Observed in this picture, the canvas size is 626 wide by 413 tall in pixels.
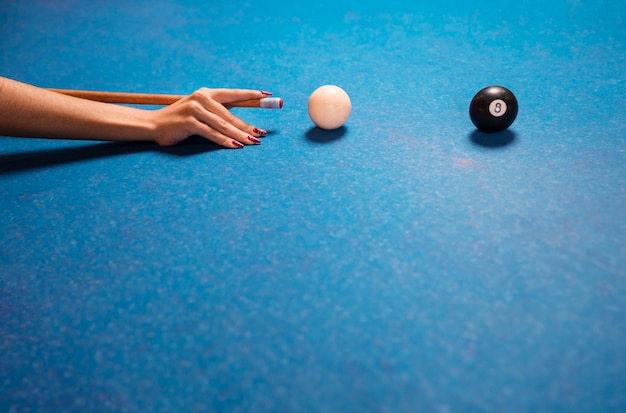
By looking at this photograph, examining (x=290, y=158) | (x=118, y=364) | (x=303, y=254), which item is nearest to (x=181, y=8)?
(x=290, y=158)

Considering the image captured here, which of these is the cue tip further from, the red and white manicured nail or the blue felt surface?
the red and white manicured nail

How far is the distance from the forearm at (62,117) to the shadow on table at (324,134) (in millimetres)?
717

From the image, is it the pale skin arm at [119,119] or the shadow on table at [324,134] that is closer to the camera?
the pale skin arm at [119,119]

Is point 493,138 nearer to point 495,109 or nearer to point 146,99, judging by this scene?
point 495,109

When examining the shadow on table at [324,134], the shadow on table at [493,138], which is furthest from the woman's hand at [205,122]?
the shadow on table at [493,138]

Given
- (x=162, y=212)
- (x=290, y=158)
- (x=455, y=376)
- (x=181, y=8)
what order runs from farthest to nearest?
(x=181, y=8), (x=290, y=158), (x=162, y=212), (x=455, y=376)

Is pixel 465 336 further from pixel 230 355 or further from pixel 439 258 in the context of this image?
pixel 230 355

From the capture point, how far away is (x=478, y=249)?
60.4 inches

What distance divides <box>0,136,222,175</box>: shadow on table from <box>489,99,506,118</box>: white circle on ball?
120 centimetres

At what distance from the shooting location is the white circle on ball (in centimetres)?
212

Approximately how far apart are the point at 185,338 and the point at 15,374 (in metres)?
0.42

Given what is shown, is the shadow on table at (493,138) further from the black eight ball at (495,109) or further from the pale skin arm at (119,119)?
the pale skin arm at (119,119)

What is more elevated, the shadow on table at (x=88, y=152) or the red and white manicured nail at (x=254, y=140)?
the red and white manicured nail at (x=254, y=140)

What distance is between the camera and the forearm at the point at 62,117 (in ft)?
6.53
